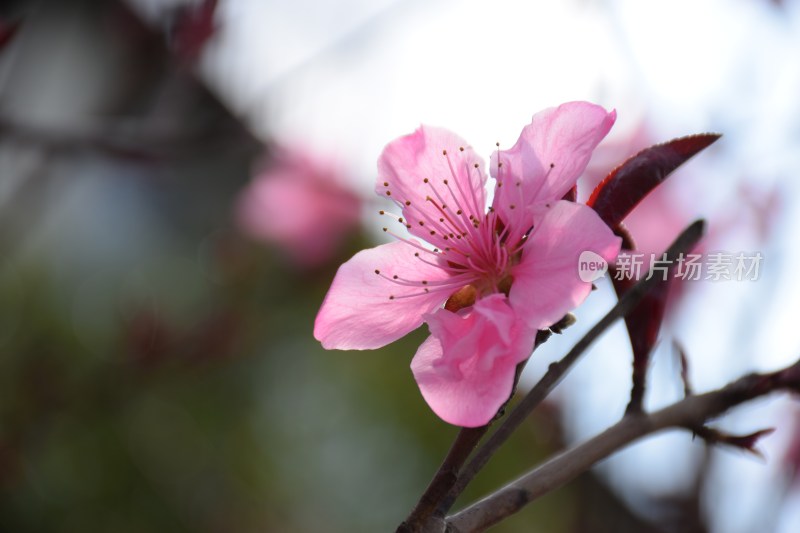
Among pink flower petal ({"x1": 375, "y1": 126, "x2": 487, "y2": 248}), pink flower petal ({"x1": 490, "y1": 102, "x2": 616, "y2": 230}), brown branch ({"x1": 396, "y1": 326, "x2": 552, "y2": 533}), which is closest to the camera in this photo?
brown branch ({"x1": 396, "y1": 326, "x2": 552, "y2": 533})

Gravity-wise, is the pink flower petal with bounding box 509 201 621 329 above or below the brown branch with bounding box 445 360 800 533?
above

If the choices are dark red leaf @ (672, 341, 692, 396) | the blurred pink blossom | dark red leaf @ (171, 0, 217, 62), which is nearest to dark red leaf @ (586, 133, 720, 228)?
dark red leaf @ (672, 341, 692, 396)

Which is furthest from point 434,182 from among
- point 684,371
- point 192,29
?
point 192,29

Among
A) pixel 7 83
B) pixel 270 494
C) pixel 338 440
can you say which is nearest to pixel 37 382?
pixel 7 83

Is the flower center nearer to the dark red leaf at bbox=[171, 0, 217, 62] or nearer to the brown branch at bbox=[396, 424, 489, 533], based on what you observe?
the brown branch at bbox=[396, 424, 489, 533]

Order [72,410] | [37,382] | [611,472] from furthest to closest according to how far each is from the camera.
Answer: [72,410]
[37,382]
[611,472]

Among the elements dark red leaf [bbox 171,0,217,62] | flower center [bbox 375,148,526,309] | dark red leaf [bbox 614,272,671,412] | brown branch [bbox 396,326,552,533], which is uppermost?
dark red leaf [bbox 171,0,217,62]

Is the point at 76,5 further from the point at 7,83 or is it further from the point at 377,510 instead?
the point at 377,510

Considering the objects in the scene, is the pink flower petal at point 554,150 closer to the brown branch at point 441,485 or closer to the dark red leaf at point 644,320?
the dark red leaf at point 644,320
